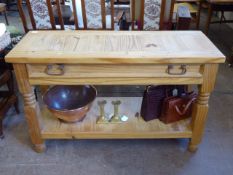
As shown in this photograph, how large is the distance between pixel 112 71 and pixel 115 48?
4.6 inches

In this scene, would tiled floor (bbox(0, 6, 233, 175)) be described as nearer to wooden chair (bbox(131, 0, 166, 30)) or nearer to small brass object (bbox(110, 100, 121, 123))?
small brass object (bbox(110, 100, 121, 123))

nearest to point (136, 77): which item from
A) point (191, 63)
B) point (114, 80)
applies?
point (114, 80)

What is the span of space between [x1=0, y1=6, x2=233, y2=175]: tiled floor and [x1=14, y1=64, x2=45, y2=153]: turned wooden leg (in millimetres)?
96

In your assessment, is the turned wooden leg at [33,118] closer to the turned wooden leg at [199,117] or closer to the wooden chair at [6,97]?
the wooden chair at [6,97]

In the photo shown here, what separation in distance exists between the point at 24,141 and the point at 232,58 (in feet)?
6.98

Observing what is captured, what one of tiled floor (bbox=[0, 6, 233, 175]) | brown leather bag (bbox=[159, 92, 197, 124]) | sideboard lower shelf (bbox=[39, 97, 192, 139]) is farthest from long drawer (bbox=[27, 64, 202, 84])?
tiled floor (bbox=[0, 6, 233, 175])

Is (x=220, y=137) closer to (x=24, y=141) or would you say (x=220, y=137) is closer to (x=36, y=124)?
(x=36, y=124)

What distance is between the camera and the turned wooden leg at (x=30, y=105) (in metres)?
1.18

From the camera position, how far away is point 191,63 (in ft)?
3.73

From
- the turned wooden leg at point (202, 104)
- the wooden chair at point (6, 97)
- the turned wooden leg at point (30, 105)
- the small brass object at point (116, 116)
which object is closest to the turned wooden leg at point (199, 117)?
the turned wooden leg at point (202, 104)

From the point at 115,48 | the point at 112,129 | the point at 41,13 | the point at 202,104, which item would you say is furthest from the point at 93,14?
the point at 202,104

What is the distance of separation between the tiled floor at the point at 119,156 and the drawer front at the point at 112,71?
1.80 feet

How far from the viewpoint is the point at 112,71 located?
1178mm

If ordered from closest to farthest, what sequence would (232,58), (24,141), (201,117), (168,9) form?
1. (201,117)
2. (24,141)
3. (168,9)
4. (232,58)
